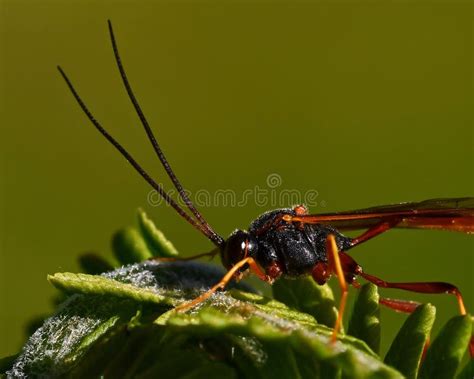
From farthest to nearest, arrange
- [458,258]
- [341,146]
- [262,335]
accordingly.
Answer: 1. [341,146]
2. [458,258]
3. [262,335]

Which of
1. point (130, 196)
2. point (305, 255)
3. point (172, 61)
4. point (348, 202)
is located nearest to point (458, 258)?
point (348, 202)

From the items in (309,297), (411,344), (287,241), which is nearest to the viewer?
(411,344)

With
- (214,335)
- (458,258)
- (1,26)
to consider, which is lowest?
(458,258)

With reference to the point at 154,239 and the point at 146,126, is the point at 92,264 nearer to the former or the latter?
the point at 154,239

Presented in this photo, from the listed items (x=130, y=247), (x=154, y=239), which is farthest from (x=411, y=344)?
(x=130, y=247)

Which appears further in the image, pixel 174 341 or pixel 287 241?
pixel 287 241

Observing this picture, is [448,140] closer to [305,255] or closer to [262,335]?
[305,255]

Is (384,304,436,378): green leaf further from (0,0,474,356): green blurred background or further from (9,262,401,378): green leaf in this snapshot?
(0,0,474,356): green blurred background
